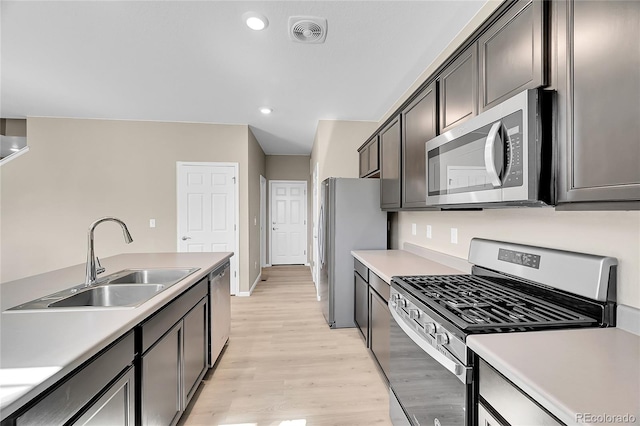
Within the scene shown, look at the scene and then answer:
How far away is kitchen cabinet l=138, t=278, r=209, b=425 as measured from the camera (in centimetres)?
131

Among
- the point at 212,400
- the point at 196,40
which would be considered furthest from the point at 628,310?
the point at 196,40

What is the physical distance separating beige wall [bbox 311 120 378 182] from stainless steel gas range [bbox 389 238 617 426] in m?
2.72

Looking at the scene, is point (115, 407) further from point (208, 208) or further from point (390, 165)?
point (208, 208)

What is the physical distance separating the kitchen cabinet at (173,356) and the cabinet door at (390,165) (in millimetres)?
1812

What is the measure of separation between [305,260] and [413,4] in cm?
568

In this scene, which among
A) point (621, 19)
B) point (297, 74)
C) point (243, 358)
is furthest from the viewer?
point (297, 74)

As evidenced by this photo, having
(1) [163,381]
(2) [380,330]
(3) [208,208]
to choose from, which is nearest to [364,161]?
(2) [380,330]

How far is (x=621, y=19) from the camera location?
79 cm

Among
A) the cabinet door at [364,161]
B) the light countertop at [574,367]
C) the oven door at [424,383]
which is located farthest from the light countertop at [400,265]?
the cabinet door at [364,161]

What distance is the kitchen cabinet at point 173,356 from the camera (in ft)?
4.30

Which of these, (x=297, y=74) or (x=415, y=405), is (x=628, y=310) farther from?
(x=297, y=74)

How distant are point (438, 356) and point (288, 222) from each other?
586cm

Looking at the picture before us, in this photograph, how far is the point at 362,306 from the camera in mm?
2771

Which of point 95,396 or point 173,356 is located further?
point 173,356
